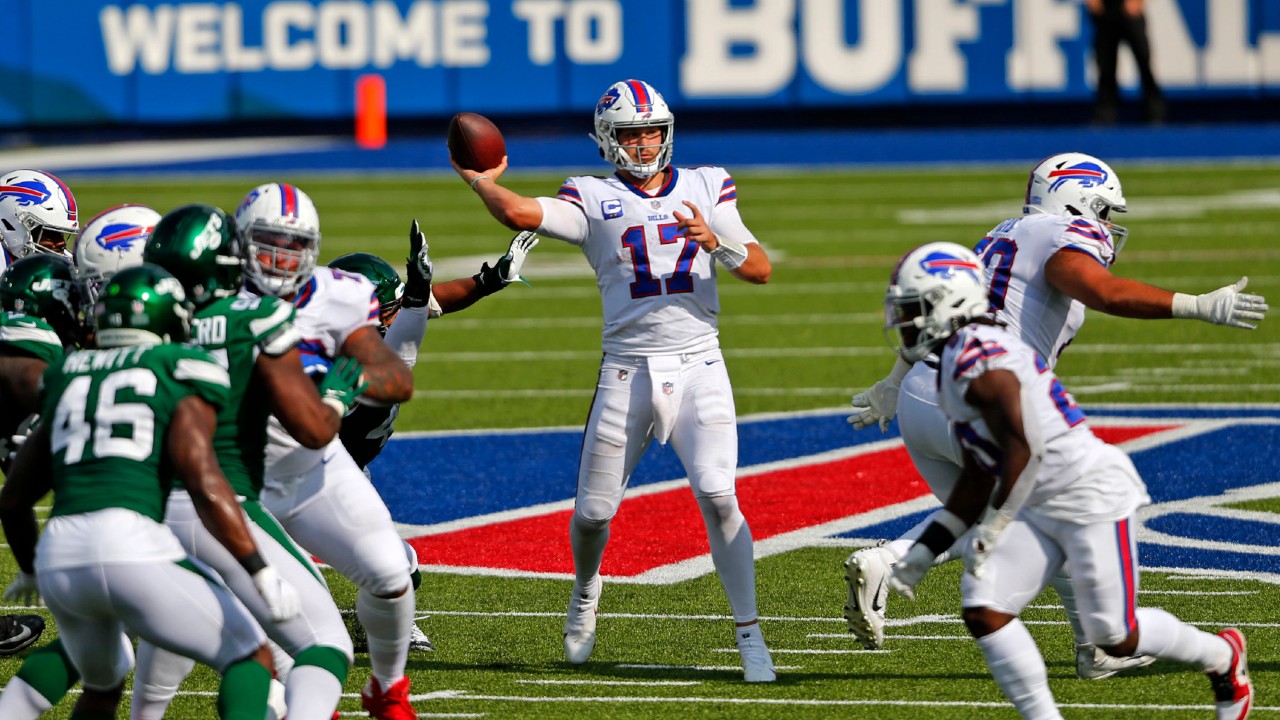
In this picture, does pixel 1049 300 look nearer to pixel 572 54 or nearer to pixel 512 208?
pixel 512 208

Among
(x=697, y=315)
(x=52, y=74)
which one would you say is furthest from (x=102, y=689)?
(x=52, y=74)

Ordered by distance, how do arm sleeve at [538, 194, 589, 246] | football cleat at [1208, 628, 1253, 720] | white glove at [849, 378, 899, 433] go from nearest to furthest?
football cleat at [1208, 628, 1253, 720], arm sleeve at [538, 194, 589, 246], white glove at [849, 378, 899, 433]

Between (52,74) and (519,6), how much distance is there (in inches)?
285

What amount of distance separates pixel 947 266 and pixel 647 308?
1.50m

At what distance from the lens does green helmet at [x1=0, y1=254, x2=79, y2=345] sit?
5.78 meters

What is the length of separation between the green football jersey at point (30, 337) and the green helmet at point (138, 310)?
117 cm

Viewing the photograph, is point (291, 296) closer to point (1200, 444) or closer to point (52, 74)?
point (1200, 444)

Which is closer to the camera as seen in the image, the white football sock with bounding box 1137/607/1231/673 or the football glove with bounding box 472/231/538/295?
the white football sock with bounding box 1137/607/1231/673

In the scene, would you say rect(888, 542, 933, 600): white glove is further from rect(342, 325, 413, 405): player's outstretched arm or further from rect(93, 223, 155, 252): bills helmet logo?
rect(93, 223, 155, 252): bills helmet logo

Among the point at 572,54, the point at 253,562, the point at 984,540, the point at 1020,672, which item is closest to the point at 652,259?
the point at 984,540

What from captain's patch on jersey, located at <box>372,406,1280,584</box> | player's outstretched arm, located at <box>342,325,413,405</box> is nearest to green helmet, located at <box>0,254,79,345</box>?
player's outstretched arm, located at <box>342,325,413,405</box>

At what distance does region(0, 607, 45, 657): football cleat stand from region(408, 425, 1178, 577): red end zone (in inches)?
68.3

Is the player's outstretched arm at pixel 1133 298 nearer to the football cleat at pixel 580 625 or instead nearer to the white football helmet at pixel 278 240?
the football cleat at pixel 580 625

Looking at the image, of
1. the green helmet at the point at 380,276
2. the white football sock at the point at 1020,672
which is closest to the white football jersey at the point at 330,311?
the green helmet at the point at 380,276
